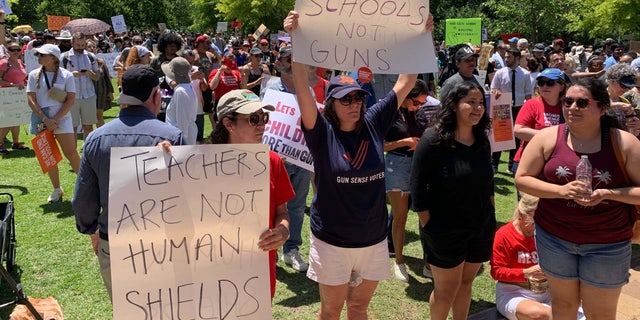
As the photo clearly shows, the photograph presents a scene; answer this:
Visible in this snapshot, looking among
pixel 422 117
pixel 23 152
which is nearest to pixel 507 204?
pixel 422 117

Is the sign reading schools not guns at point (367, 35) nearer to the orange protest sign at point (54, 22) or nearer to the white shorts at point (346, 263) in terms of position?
the white shorts at point (346, 263)

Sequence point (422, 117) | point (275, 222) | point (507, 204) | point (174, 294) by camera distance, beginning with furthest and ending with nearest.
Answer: point (507, 204)
point (422, 117)
point (275, 222)
point (174, 294)

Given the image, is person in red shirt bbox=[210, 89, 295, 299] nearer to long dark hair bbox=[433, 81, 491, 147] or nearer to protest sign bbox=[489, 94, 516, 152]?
long dark hair bbox=[433, 81, 491, 147]

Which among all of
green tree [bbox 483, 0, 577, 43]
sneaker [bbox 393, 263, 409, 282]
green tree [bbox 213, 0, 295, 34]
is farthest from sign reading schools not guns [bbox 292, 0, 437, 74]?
green tree [bbox 213, 0, 295, 34]

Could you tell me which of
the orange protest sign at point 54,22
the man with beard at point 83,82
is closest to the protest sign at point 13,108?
the man with beard at point 83,82

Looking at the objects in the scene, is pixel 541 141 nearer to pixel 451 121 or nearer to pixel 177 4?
pixel 451 121

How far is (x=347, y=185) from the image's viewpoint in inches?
121

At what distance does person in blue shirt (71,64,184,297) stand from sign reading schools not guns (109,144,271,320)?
0.36m

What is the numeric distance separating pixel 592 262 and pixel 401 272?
1.89 metres

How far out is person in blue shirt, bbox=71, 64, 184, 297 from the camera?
106 inches

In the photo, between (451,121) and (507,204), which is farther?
(507,204)

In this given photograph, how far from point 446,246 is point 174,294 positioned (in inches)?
68.6

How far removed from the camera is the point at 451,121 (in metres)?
3.45

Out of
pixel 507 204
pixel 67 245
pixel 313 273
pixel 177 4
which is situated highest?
pixel 177 4
